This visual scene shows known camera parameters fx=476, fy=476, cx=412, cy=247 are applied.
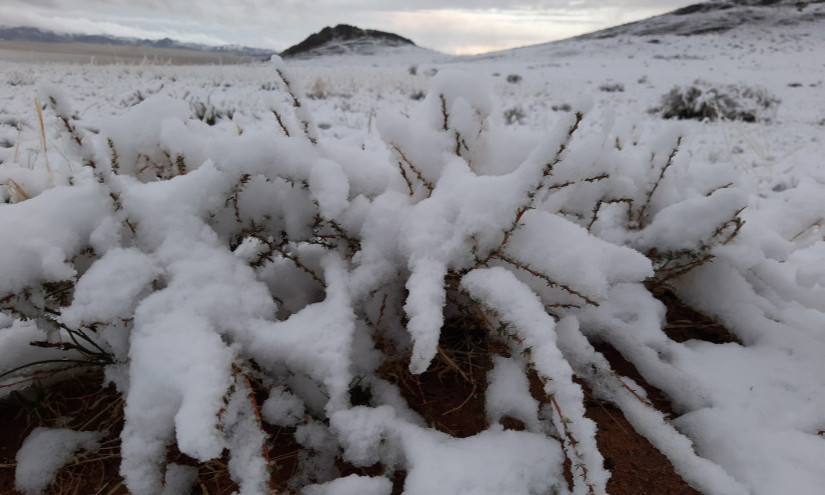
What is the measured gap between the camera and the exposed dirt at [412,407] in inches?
49.3

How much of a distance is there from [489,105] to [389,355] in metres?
0.87

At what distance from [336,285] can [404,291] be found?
25 centimetres

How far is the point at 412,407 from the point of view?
4.75 ft

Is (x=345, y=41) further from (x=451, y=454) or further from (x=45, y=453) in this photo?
(x=451, y=454)

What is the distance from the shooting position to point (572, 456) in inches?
42.2

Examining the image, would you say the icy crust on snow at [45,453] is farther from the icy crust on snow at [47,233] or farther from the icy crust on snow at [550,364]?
the icy crust on snow at [550,364]

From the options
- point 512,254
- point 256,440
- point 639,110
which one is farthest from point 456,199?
point 639,110

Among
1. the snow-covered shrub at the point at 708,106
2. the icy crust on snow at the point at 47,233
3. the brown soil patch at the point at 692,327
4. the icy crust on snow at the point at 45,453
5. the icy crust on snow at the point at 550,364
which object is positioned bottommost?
the snow-covered shrub at the point at 708,106

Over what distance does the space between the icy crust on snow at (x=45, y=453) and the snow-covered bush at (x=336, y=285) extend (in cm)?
19

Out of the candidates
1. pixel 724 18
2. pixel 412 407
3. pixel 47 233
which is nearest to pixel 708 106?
pixel 412 407

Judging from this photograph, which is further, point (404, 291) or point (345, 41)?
point (345, 41)

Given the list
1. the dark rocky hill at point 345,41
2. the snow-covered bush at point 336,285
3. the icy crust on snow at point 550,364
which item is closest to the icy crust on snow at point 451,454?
the snow-covered bush at point 336,285

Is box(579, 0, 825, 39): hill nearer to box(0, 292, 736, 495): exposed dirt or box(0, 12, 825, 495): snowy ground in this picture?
box(0, 12, 825, 495): snowy ground

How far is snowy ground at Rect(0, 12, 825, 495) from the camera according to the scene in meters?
1.16
